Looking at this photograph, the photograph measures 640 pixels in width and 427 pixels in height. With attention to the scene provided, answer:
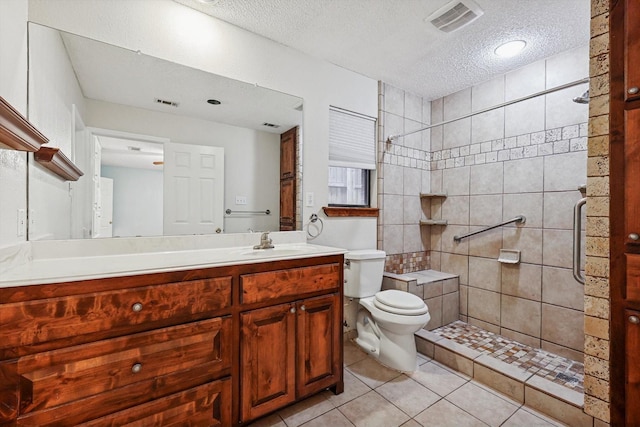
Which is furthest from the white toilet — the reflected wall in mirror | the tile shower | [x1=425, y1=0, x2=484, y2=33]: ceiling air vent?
[x1=425, y1=0, x2=484, y2=33]: ceiling air vent

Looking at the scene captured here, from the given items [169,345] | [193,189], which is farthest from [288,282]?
[193,189]

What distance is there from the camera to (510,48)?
217 cm

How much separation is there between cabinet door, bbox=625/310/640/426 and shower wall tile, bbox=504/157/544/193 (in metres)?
1.49

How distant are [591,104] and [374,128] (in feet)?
5.35

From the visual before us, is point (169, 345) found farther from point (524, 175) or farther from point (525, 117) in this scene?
point (525, 117)

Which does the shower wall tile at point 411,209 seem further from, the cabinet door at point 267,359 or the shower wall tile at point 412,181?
the cabinet door at point 267,359

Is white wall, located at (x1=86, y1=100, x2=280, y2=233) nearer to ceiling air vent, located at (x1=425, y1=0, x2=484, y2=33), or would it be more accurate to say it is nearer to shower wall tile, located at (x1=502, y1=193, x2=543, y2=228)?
ceiling air vent, located at (x1=425, y1=0, x2=484, y2=33)

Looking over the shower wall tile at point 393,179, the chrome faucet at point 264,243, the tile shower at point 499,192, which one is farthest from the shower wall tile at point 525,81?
the chrome faucet at point 264,243

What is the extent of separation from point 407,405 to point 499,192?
77.6 inches

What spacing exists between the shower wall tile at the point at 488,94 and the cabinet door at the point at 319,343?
2.36 m

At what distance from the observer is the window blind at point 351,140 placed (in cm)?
243

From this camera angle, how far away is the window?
2445 mm

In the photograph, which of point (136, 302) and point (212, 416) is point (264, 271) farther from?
point (212, 416)

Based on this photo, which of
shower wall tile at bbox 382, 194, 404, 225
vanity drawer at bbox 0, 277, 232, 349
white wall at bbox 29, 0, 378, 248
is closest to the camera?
vanity drawer at bbox 0, 277, 232, 349
